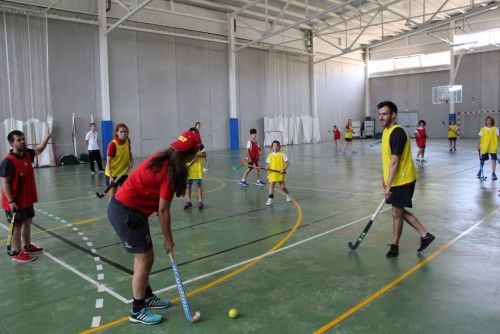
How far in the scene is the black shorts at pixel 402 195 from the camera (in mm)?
5668

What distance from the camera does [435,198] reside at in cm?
998

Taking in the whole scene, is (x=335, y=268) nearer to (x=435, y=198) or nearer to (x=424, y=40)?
(x=435, y=198)

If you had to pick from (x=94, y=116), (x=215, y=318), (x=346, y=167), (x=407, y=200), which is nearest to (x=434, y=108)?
(x=346, y=167)

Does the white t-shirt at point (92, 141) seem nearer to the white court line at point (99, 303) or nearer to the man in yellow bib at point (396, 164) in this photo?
the white court line at point (99, 303)

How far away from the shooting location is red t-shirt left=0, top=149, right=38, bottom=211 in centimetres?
591

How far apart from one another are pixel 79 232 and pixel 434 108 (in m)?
35.2

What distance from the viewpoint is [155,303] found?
4.42m

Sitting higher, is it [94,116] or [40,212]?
[94,116]

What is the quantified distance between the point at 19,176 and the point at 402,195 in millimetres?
5179

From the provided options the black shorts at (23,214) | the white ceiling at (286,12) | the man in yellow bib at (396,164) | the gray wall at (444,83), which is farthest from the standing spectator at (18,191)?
the gray wall at (444,83)

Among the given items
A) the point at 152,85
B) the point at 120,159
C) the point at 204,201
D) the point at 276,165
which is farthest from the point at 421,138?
the point at 152,85

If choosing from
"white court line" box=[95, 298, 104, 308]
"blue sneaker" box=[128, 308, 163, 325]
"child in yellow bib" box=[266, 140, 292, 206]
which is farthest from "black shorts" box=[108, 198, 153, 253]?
"child in yellow bib" box=[266, 140, 292, 206]

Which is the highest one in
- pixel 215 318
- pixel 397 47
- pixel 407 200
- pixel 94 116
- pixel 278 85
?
pixel 397 47

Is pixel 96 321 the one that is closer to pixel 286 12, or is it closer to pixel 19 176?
pixel 19 176
